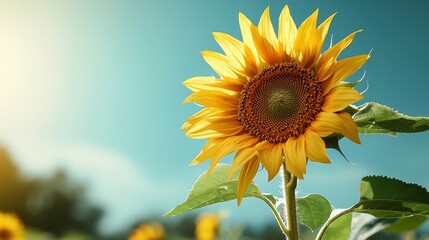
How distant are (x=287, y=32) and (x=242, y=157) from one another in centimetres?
46

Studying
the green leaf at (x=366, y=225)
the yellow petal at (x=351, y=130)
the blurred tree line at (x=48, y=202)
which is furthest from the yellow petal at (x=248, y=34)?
the blurred tree line at (x=48, y=202)

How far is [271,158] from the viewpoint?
178 centimetres

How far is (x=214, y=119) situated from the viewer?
1997 mm

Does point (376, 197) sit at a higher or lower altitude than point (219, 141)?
lower

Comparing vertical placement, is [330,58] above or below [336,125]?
above

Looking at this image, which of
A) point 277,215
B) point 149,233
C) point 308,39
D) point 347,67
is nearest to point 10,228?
point 149,233

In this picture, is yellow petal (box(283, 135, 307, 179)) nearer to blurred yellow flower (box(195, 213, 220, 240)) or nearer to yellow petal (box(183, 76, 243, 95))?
yellow petal (box(183, 76, 243, 95))

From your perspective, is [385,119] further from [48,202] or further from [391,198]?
[48,202]

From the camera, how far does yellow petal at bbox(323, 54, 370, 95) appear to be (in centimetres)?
179

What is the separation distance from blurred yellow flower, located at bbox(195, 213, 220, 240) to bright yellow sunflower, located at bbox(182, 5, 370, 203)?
2.55 meters

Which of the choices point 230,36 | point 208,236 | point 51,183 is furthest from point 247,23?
point 51,183

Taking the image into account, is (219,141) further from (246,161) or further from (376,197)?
(376,197)

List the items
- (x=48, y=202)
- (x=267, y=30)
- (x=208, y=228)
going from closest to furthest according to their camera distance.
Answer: (x=267, y=30) → (x=208, y=228) → (x=48, y=202)

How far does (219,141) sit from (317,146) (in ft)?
1.17
